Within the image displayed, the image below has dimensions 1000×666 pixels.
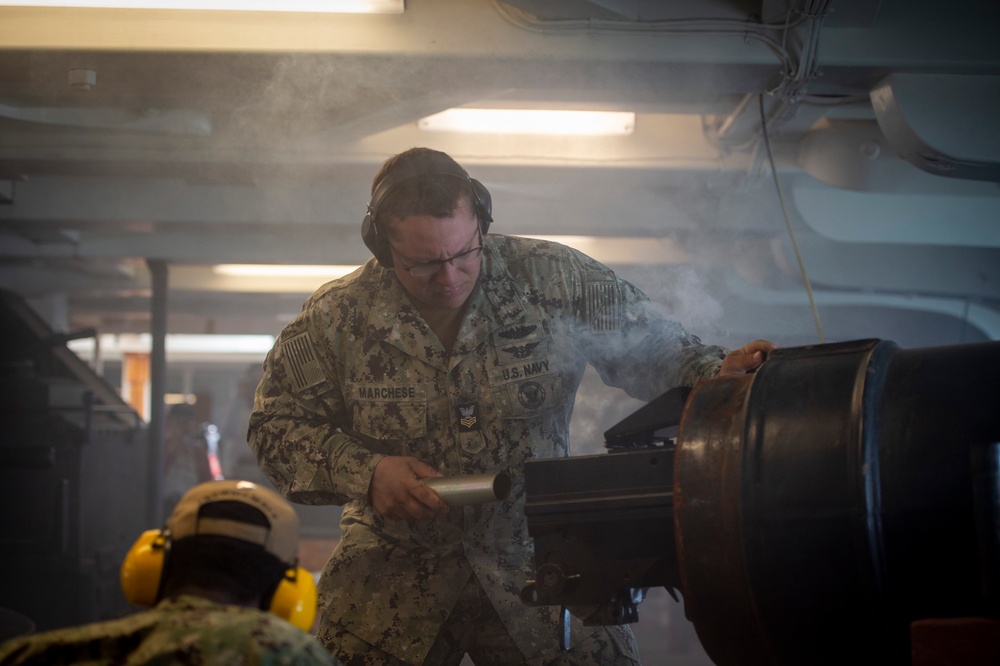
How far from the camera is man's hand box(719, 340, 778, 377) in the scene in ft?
6.52

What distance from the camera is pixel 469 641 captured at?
96.6 inches

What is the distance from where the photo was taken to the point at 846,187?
5.06 m

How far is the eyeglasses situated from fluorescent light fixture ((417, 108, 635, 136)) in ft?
7.14

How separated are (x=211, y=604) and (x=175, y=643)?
0.12 m

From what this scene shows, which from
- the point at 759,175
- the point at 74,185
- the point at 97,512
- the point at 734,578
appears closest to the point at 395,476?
the point at 734,578

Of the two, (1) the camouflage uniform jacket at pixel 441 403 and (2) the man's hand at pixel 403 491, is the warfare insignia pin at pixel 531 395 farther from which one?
(2) the man's hand at pixel 403 491

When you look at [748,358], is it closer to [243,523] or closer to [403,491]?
[403,491]

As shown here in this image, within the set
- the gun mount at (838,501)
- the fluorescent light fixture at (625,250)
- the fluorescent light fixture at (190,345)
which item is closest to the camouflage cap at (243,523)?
the gun mount at (838,501)

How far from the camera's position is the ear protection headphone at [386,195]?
8.25 ft

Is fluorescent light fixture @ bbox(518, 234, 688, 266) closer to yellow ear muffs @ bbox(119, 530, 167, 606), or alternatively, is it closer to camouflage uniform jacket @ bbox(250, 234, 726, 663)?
camouflage uniform jacket @ bbox(250, 234, 726, 663)

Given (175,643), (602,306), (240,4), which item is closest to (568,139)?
(240,4)

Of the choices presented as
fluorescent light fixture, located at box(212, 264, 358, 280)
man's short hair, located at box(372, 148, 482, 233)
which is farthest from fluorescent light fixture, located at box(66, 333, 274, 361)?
man's short hair, located at box(372, 148, 482, 233)

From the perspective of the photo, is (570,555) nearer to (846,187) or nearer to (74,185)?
(846,187)

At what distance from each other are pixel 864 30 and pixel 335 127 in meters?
2.31
